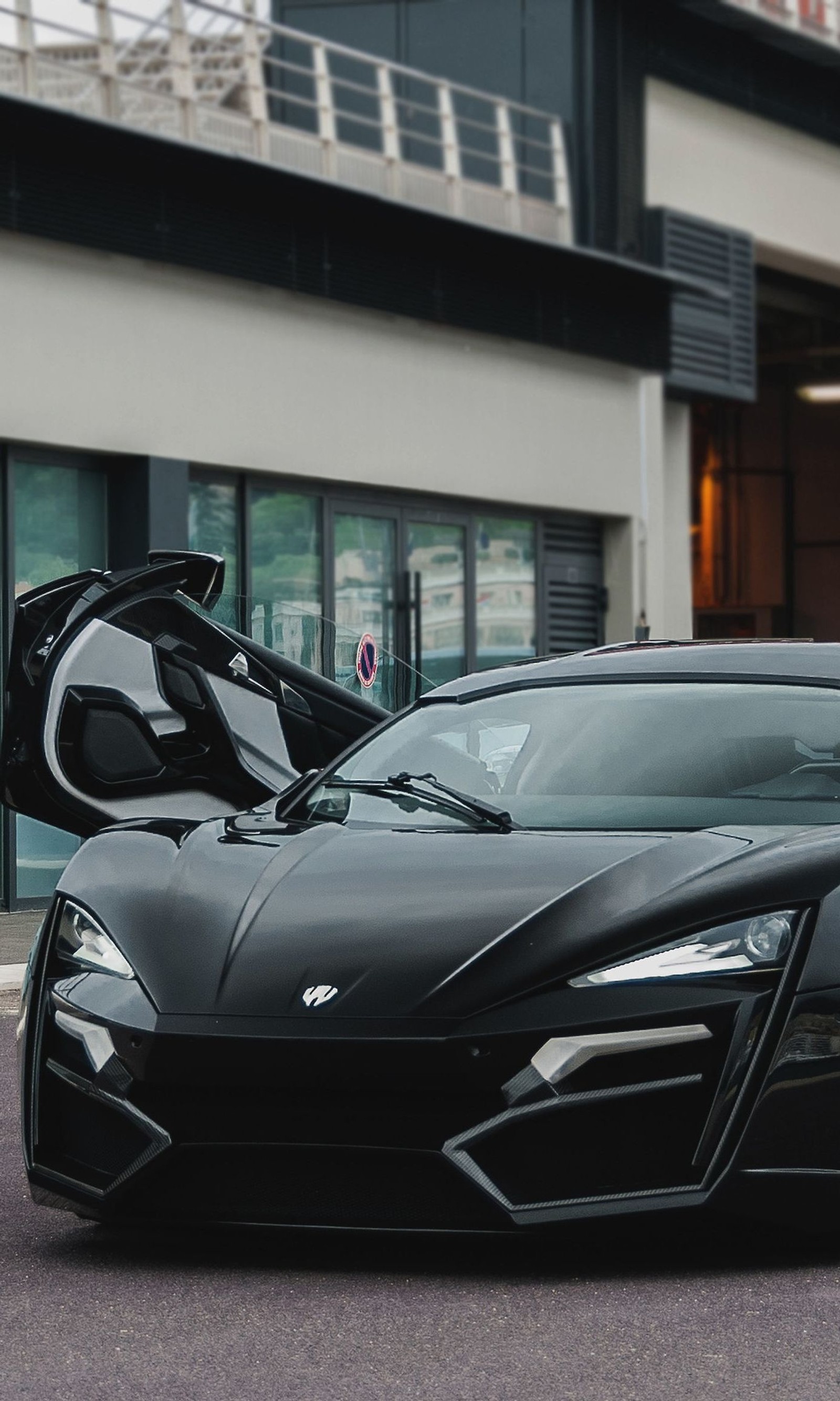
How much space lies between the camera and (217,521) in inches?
615

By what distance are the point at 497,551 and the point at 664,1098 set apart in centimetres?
1450

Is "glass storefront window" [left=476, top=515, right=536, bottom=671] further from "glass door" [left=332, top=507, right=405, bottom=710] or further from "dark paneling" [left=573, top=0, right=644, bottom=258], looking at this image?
"dark paneling" [left=573, top=0, right=644, bottom=258]

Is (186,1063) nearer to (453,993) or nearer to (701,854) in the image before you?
(453,993)

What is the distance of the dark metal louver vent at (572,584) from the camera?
19.0 metres

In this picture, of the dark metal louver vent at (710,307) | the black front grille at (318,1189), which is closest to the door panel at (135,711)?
the black front grille at (318,1189)

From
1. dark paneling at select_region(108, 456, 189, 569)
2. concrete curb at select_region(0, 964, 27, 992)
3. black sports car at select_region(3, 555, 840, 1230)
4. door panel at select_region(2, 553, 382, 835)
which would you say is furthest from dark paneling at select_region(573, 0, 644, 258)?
black sports car at select_region(3, 555, 840, 1230)

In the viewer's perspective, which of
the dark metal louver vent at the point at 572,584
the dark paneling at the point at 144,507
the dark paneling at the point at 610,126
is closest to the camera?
the dark paneling at the point at 144,507

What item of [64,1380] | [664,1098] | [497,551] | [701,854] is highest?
[497,551]

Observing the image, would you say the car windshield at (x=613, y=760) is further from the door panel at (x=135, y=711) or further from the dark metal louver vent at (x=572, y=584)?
the dark metal louver vent at (x=572, y=584)

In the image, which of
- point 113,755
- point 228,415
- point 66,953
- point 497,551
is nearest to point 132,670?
point 113,755

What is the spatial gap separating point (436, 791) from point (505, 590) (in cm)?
1356

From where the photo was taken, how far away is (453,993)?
13.3 feet

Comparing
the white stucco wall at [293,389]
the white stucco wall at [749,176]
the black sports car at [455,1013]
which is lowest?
the black sports car at [455,1013]

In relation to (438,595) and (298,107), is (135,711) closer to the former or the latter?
(438,595)
